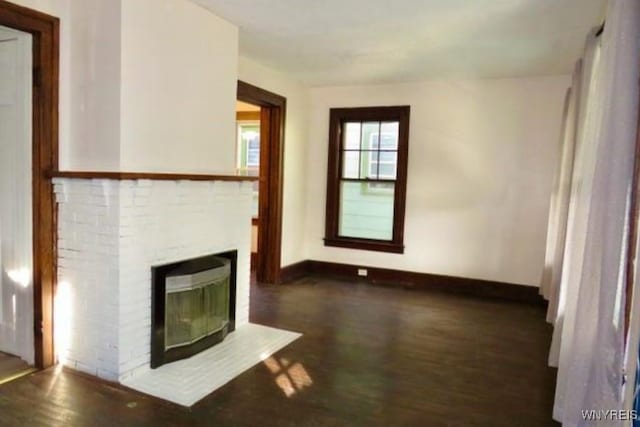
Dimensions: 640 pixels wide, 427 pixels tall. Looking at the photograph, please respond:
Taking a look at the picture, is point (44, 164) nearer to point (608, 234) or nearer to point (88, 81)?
point (88, 81)

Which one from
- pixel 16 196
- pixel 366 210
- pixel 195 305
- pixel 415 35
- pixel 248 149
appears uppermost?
pixel 415 35

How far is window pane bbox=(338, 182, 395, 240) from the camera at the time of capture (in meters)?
5.64

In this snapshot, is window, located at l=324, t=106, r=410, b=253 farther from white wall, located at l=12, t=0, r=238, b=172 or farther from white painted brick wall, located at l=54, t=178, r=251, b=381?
white painted brick wall, located at l=54, t=178, r=251, b=381

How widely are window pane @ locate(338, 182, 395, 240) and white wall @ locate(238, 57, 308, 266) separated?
54 cm

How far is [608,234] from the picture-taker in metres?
1.93

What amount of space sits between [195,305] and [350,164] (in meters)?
3.20

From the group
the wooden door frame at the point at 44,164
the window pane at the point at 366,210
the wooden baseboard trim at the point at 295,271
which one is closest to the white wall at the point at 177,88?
the wooden door frame at the point at 44,164

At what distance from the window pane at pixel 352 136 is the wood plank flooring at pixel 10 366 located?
4.07 m

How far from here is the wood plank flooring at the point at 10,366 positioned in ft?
9.14

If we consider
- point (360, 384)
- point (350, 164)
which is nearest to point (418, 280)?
point (350, 164)

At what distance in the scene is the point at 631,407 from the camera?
175 cm

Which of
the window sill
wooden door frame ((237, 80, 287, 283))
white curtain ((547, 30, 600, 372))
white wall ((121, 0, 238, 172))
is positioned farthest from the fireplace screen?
the window sill

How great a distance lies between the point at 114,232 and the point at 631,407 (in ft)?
8.69

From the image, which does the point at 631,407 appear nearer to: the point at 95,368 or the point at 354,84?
the point at 95,368
